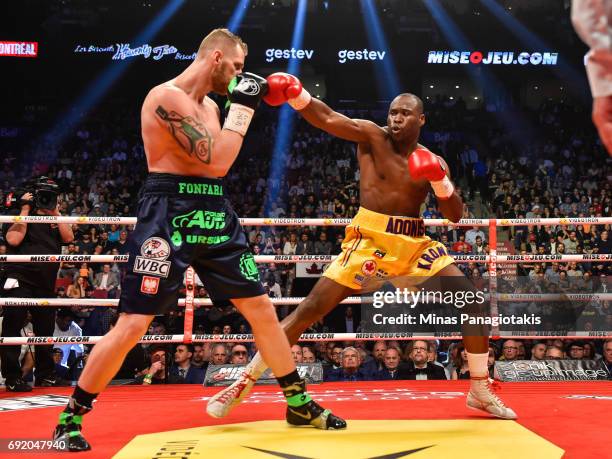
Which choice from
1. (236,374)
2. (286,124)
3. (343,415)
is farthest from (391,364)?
(286,124)

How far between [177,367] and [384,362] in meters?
1.57

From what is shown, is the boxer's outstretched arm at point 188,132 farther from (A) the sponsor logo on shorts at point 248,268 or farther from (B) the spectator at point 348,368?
(B) the spectator at point 348,368

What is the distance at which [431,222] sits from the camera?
438cm

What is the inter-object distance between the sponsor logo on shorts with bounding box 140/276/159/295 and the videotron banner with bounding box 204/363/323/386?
203cm

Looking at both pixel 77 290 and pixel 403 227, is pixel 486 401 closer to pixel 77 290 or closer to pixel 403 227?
pixel 403 227

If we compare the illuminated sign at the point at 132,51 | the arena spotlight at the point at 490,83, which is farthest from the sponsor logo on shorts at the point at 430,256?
the illuminated sign at the point at 132,51

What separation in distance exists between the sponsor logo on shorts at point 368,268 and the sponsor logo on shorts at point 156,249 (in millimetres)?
1093

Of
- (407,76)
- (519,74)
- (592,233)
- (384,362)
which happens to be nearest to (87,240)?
(384,362)

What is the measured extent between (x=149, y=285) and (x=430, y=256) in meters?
1.43

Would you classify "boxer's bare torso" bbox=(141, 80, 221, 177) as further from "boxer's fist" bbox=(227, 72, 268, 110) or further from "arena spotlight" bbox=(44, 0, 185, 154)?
"arena spotlight" bbox=(44, 0, 185, 154)

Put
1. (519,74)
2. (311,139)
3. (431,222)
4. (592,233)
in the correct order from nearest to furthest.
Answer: (431,222) → (592,233) → (311,139) → (519,74)

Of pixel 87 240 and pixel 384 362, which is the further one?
pixel 87 240

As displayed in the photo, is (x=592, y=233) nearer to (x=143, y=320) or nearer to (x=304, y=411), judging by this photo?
(x=304, y=411)

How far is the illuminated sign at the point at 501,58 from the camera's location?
52.4 feet
